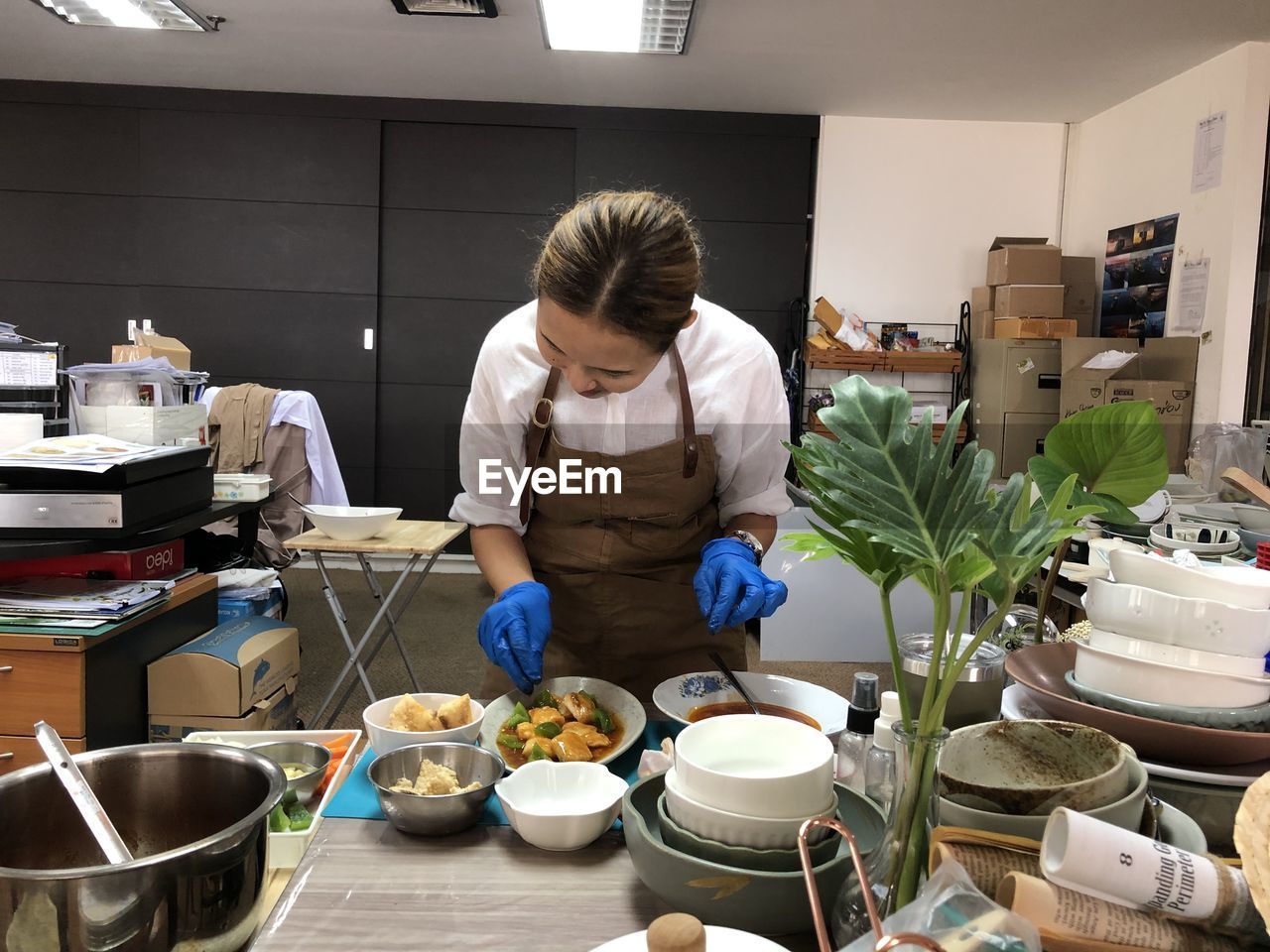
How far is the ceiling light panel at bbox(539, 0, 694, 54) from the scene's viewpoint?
11.9 ft

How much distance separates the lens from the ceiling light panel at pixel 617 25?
11.9 ft

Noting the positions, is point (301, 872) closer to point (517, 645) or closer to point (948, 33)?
point (517, 645)

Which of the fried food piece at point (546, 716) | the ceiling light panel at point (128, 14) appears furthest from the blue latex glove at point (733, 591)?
the ceiling light panel at point (128, 14)

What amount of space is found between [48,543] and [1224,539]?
262 centimetres

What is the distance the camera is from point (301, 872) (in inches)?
31.2

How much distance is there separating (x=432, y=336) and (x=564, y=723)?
14.0ft

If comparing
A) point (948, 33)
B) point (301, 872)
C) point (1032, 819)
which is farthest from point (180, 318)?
point (1032, 819)

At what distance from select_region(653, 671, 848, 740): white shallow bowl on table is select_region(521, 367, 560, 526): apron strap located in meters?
0.44

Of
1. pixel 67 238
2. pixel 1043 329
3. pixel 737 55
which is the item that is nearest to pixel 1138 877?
pixel 737 55

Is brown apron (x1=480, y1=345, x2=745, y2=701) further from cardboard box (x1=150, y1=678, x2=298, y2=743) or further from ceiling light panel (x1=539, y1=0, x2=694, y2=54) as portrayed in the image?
ceiling light panel (x1=539, y1=0, x2=694, y2=54)

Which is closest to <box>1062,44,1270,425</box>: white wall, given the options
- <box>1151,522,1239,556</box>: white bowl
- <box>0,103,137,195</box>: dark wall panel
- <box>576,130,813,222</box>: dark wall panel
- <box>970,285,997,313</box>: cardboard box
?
<box>970,285,997,313</box>: cardboard box

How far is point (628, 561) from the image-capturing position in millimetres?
1545

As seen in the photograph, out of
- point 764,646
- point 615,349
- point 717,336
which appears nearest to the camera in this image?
point 615,349

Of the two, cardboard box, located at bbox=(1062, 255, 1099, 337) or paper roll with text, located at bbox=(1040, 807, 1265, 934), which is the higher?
cardboard box, located at bbox=(1062, 255, 1099, 337)
